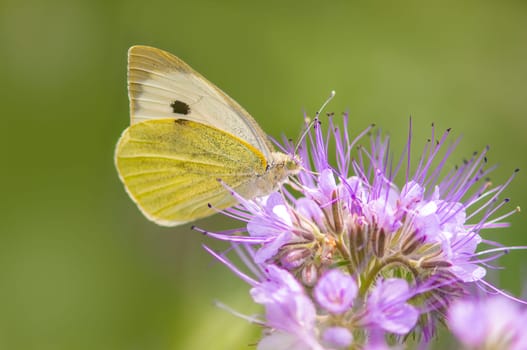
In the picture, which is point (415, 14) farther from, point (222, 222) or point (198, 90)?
point (198, 90)

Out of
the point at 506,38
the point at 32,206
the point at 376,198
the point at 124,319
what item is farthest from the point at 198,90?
the point at 506,38

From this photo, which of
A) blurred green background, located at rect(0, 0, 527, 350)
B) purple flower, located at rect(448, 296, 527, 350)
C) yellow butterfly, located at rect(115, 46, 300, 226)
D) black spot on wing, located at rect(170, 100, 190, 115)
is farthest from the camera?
blurred green background, located at rect(0, 0, 527, 350)

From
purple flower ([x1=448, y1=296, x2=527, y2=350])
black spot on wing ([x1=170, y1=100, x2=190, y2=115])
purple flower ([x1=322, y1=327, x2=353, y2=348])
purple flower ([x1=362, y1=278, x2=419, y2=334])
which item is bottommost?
purple flower ([x1=322, y1=327, x2=353, y2=348])

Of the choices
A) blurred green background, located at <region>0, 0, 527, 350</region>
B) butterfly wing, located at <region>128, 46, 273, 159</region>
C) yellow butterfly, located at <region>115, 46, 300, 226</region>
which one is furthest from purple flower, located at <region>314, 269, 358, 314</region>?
blurred green background, located at <region>0, 0, 527, 350</region>

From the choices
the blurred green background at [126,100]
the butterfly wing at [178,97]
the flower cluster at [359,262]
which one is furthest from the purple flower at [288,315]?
the blurred green background at [126,100]

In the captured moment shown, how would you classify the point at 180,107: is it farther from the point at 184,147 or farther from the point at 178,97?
the point at 184,147

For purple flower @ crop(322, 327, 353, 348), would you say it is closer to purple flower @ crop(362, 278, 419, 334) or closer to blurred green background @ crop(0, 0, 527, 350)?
purple flower @ crop(362, 278, 419, 334)

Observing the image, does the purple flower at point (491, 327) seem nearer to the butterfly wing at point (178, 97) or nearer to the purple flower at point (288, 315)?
the purple flower at point (288, 315)
